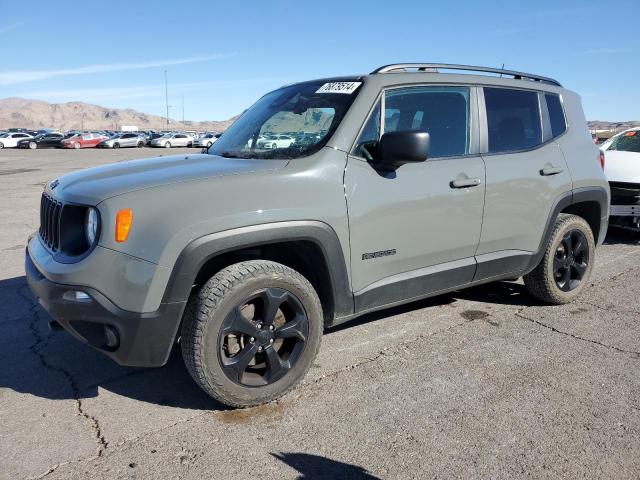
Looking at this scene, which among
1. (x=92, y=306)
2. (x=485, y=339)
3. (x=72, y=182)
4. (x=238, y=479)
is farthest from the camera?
(x=485, y=339)

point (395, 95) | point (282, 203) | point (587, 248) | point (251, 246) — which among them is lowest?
point (587, 248)

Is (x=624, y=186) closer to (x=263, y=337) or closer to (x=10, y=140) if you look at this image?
(x=263, y=337)

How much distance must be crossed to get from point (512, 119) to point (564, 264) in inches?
55.1

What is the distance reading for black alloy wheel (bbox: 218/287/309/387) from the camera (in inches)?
112

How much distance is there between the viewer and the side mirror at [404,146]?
9.94 ft

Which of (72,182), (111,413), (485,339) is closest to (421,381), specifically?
(485,339)

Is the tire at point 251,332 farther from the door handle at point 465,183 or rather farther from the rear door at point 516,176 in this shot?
the rear door at point 516,176

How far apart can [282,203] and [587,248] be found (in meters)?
3.25

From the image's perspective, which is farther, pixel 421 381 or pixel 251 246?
pixel 421 381

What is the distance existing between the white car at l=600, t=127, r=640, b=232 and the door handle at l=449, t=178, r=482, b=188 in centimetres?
431

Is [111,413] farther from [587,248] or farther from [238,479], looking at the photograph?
[587,248]

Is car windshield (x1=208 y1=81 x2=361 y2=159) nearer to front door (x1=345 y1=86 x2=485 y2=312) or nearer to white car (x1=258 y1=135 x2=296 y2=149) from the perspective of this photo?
white car (x1=258 y1=135 x2=296 y2=149)

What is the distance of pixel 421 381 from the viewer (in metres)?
3.27

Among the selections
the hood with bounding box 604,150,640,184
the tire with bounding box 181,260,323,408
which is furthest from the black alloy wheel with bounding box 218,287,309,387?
the hood with bounding box 604,150,640,184
